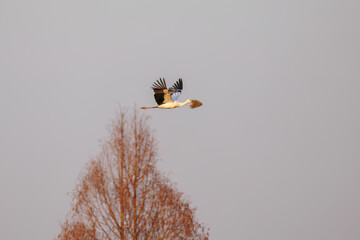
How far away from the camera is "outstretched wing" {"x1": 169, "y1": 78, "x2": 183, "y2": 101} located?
65.6 ft

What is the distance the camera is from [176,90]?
2055 cm

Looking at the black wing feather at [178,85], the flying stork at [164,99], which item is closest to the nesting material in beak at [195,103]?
the flying stork at [164,99]

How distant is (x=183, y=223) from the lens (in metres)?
18.0

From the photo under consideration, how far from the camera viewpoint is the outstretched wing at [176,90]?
65.6 feet

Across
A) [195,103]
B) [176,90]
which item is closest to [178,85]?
[176,90]

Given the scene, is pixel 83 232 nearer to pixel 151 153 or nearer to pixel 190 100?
pixel 151 153

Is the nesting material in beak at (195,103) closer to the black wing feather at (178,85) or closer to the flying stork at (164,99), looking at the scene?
the flying stork at (164,99)

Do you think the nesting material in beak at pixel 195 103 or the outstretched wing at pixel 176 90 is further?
the outstretched wing at pixel 176 90

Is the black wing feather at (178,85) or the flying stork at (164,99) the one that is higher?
the black wing feather at (178,85)

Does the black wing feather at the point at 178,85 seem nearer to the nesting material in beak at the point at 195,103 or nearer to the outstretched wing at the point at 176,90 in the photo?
the outstretched wing at the point at 176,90

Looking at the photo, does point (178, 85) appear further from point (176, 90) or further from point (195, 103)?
point (195, 103)

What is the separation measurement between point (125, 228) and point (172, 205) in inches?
79.3

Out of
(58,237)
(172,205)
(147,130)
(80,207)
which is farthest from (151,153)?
(58,237)

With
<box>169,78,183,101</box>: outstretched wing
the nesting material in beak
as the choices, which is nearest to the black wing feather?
<box>169,78,183,101</box>: outstretched wing
